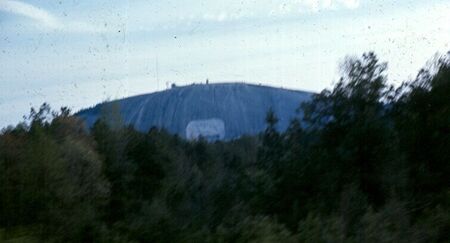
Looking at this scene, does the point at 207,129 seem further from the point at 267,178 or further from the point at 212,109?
the point at 267,178

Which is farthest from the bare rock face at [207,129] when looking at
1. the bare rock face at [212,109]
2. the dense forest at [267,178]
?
the dense forest at [267,178]

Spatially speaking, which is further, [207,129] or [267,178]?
[207,129]

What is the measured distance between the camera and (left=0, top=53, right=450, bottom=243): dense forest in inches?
635

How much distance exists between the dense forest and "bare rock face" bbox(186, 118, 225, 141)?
126cm

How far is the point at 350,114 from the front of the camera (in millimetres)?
28641

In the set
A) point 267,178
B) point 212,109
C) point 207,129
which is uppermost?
point 212,109

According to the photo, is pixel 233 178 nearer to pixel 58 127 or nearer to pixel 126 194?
pixel 126 194

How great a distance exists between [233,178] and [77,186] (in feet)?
31.6

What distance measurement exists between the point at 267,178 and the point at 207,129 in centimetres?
893

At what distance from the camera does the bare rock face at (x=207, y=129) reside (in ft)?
118

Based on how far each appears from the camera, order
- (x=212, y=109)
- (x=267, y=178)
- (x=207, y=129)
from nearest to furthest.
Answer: (x=267, y=178), (x=207, y=129), (x=212, y=109)

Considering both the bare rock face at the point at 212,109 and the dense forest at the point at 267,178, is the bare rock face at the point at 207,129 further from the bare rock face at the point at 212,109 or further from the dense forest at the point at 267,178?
the dense forest at the point at 267,178

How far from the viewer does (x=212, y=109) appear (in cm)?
3712

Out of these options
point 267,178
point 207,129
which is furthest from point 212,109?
point 267,178
